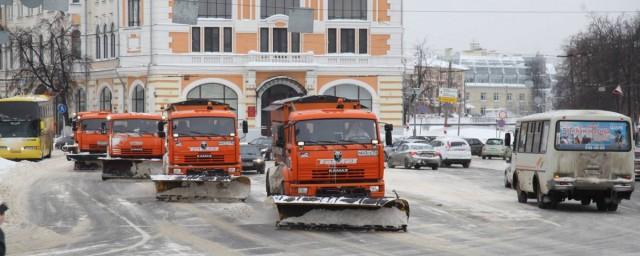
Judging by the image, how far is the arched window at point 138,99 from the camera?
7694cm

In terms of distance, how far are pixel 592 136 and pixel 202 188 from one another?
31.8ft

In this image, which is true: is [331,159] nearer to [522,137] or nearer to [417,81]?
[522,137]

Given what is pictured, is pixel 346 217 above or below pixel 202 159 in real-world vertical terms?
below

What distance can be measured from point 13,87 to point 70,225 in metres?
70.3

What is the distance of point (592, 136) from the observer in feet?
87.5

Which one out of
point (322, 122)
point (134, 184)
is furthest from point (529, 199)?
point (134, 184)

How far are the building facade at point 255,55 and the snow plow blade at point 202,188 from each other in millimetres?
45603

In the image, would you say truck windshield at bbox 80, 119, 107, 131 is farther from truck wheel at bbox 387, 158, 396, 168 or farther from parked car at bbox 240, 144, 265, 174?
truck wheel at bbox 387, 158, 396, 168

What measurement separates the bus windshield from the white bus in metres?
34.6

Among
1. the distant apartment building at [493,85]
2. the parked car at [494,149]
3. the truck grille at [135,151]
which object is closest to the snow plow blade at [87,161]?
the truck grille at [135,151]

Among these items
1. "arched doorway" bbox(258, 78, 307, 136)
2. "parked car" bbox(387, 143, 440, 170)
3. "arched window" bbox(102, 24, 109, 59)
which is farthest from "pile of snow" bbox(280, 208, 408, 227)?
"arched window" bbox(102, 24, 109, 59)

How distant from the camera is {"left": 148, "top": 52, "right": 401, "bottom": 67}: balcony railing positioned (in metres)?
74.7

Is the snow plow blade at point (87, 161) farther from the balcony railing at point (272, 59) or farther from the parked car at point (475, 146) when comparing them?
the parked car at point (475, 146)

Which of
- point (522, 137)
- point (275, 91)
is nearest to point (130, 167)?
point (522, 137)
